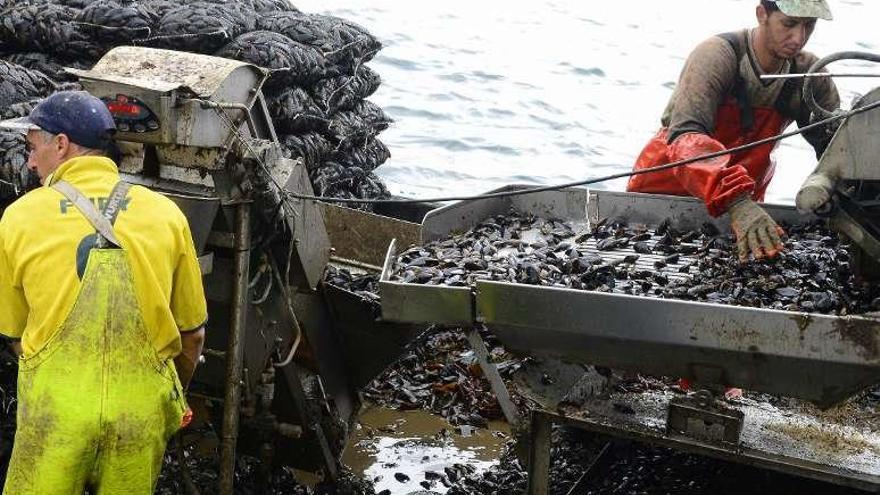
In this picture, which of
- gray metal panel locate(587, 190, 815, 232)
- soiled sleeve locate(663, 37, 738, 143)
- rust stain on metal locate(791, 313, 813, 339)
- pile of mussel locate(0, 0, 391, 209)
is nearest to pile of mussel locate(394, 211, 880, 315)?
gray metal panel locate(587, 190, 815, 232)

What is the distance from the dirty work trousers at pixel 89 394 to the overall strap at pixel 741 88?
3451 millimetres

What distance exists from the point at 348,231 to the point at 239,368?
5.87ft

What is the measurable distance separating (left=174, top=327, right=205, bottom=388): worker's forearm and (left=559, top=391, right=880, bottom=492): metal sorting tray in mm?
1578

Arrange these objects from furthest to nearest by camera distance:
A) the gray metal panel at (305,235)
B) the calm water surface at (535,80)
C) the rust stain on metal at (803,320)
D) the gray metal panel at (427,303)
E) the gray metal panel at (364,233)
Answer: the calm water surface at (535,80) → the gray metal panel at (364,233) → the gray metal panel at (305,235) → the gray metal panel at (427,303) → the rust stain on metal at (803,320)

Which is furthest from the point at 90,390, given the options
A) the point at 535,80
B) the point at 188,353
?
the point at 535,80

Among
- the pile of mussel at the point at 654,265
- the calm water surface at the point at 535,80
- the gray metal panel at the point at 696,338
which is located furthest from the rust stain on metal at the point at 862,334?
the calm water surface at the point at 535,80

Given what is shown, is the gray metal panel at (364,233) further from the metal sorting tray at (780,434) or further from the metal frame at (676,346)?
the metal sorting tray at (780,434)

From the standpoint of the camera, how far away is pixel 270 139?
16.0 feet

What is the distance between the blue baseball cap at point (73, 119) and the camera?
3.55m

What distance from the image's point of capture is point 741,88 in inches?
222

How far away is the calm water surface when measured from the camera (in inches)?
537

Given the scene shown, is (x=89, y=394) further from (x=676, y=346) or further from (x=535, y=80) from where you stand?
(x=535, y=80)

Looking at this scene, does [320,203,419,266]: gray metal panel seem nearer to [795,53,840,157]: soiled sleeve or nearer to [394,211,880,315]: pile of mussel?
[394,211,880,315]: pile of mussel

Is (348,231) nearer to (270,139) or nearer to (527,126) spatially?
(270,139)
